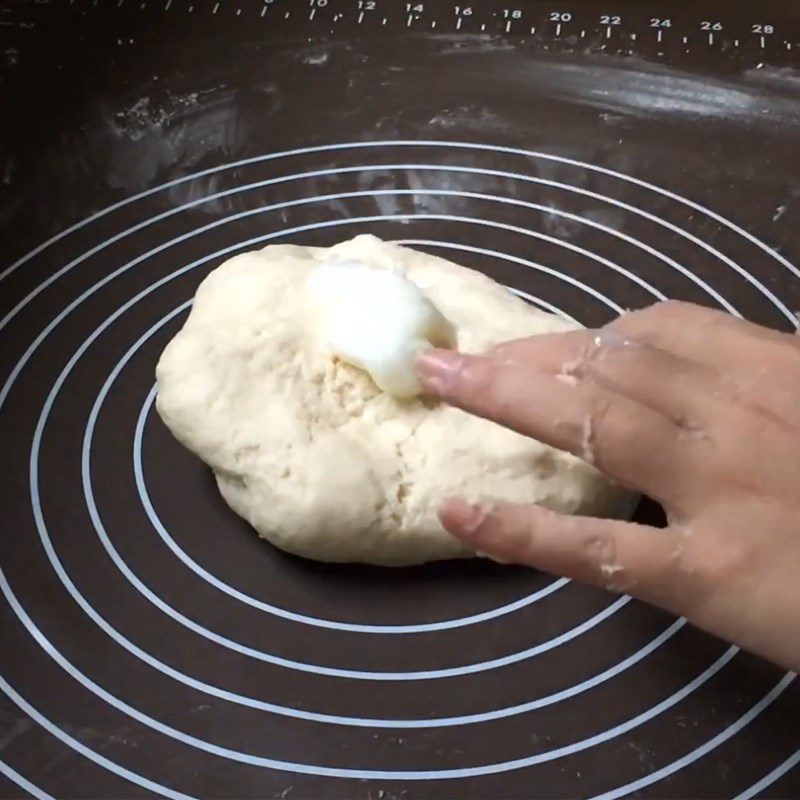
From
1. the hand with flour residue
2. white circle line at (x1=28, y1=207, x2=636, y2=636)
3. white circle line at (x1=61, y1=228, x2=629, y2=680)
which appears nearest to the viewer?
the hand with flour residue

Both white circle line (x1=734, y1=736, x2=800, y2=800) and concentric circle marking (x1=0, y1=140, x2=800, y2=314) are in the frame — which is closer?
white circle line (x1=734, y1=736, x2=800, y2=800)

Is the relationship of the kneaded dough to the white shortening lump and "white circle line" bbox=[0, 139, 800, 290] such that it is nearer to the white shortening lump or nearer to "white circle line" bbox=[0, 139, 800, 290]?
the white shortening lump

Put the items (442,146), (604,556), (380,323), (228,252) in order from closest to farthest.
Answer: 1. (604,556)
2. (380,323)
3. (228,252)
4. (442,146)

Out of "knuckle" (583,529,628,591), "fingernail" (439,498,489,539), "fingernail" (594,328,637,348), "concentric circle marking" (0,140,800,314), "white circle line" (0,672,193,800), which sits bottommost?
"white circle line" (0,672,193,800)

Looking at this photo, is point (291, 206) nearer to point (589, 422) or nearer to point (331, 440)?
point (331, 440)

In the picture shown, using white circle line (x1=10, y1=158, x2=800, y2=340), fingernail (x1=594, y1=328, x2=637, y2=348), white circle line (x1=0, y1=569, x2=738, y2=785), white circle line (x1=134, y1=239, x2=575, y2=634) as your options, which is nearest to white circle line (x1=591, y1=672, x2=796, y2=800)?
white circle line (x1=0, y1=569, x2=738, y2=785)

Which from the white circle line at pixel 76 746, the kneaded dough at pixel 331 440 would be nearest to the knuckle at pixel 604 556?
the kneaded dough at pixel 331 440

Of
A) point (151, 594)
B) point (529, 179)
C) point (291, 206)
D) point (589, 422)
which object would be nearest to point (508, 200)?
point (529, 179)
